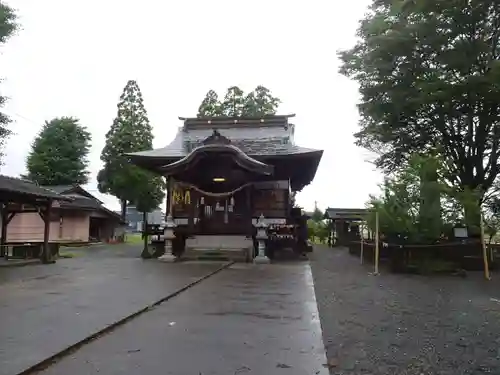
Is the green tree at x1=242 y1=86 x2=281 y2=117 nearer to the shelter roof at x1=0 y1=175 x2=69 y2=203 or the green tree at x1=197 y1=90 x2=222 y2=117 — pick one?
the green tree at x1=197 y1=90 x2=222 y2=117

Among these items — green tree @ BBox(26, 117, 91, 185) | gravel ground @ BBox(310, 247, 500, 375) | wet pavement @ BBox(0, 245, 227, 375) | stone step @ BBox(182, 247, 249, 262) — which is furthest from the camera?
Result: green tree @ BBox(26, 117, 91, 185)

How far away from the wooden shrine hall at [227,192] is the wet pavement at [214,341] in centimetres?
931

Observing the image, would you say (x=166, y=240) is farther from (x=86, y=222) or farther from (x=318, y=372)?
(x=86, y=222)

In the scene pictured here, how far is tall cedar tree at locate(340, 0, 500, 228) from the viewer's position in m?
15.9

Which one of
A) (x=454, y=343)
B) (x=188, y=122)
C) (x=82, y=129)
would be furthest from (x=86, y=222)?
(x=454, y=343)

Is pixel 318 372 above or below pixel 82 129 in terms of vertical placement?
below

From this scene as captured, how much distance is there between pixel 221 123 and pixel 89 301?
17.4 metres

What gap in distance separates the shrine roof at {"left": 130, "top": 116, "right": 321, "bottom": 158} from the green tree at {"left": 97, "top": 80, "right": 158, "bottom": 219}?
15.4 meters

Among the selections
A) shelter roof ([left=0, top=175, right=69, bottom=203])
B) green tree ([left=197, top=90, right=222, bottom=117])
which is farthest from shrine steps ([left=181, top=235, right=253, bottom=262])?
green tree ([left=197, top=90, right=222, bottom=117])

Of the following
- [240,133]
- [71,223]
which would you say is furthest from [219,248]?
[71,223]

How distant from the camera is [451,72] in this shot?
56.1 ft

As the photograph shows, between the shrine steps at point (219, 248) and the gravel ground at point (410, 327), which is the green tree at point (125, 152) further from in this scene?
the gravel ground at point (410, 327)

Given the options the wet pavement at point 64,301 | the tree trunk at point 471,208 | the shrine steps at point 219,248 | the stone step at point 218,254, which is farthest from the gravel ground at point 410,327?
the shrine steps at point 219,248

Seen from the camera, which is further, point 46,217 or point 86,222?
point 86,222
